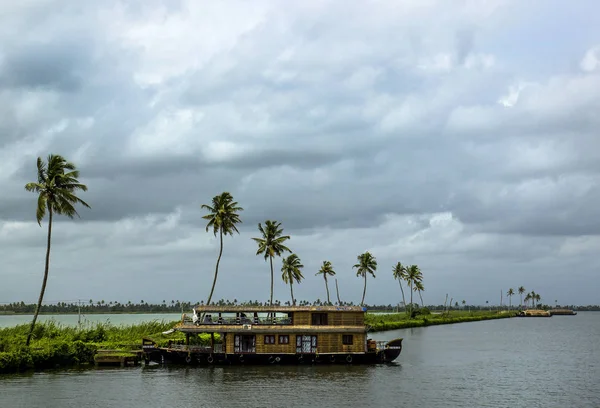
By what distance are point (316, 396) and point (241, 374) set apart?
42.3 feet

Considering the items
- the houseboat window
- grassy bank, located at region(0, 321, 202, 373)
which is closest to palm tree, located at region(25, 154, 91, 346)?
grassy bank, located at region(0, 321, 202, 373)

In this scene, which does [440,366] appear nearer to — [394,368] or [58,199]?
[394,368]

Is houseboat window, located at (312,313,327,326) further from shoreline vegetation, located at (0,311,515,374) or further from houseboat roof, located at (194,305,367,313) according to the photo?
shoreline vegetation, located at (0,311,515,374)

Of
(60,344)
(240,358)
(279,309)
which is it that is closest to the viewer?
(60,344)

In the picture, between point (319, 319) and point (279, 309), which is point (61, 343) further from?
point (319, 319)

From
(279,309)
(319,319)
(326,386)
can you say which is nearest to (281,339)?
(279,309)

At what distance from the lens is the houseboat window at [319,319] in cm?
6406

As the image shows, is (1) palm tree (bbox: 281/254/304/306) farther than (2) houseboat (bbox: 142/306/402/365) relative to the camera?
Yes

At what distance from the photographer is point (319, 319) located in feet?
211

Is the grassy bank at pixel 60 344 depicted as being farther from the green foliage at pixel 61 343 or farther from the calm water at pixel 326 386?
the calm water at pixel 326 386

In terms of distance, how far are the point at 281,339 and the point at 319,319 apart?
171 inches

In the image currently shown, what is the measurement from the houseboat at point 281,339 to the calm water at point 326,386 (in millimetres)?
2076

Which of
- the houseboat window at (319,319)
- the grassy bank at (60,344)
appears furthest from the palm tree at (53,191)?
the houseboat window at (319,319)

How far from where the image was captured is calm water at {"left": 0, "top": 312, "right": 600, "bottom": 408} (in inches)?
1773
